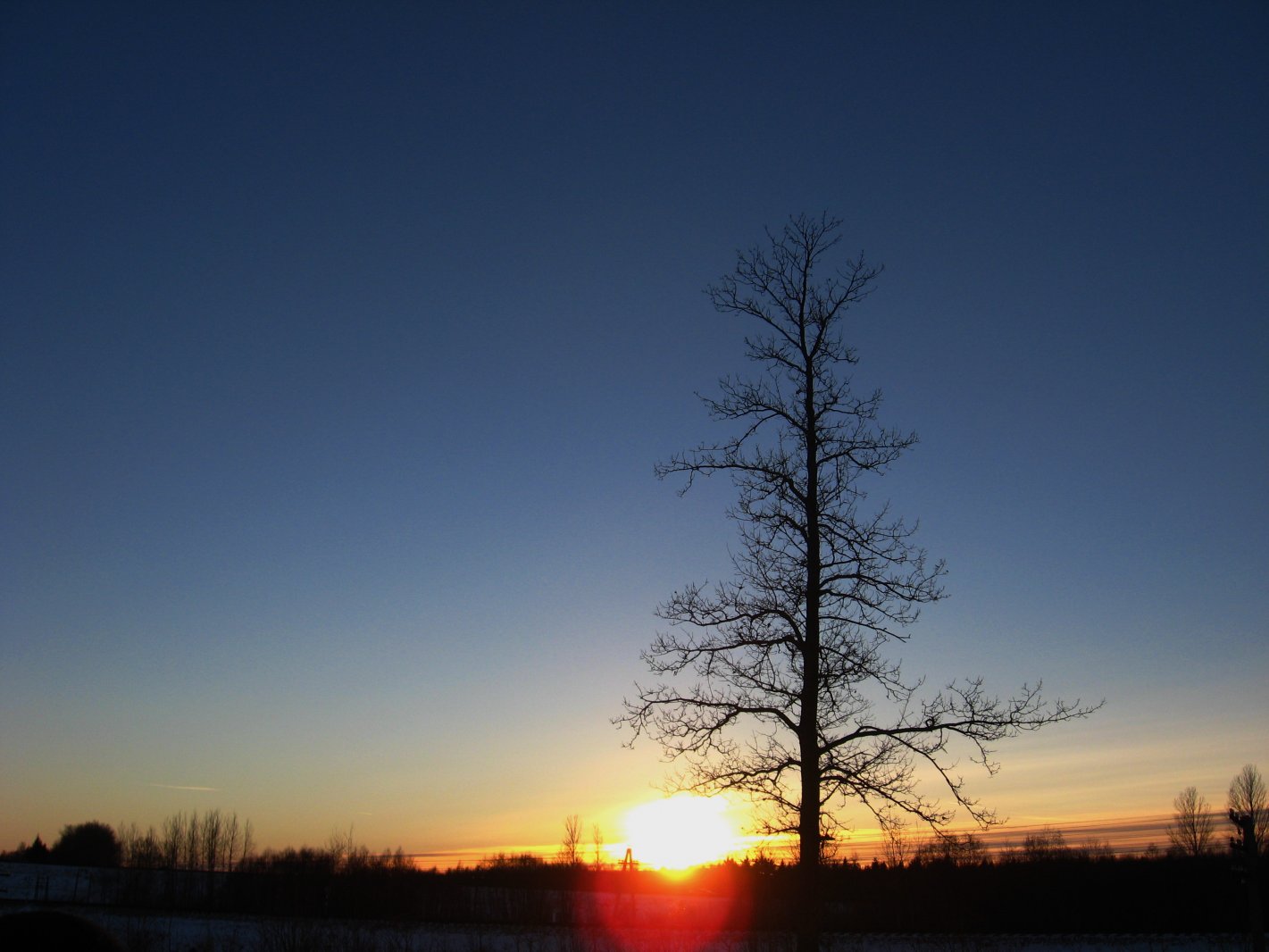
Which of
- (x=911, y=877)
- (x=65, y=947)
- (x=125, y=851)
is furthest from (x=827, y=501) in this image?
(x=125, y=851)

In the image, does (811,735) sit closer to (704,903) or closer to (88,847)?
(704,903)

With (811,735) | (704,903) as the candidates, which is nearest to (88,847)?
(704,903)

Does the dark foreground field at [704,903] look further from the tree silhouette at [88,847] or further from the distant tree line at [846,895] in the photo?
the tree silhouette at [88,847]

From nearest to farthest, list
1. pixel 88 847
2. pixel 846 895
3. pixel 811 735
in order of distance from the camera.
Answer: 1. pixel 811 735
2. pixel 846 895
3. pixel 88 847

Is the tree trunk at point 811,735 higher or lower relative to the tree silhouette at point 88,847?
higher

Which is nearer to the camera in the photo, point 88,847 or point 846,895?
point 846,895

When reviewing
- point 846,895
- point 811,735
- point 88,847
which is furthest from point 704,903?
point 88,847

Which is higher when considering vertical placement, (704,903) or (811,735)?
(811,735)

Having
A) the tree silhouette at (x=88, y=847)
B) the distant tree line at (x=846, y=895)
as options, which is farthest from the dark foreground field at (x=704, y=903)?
the tree silhouette at (x=88, y=847)

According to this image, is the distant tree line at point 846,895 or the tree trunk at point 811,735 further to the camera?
the distant tree line at point 846,895

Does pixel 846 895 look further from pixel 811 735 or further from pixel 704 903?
pixel 811 735

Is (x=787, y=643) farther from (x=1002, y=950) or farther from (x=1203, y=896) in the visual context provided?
(x=1203, y=896)

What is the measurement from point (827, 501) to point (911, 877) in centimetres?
4258

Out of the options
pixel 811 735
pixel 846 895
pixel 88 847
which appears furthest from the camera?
pixel 88 847
